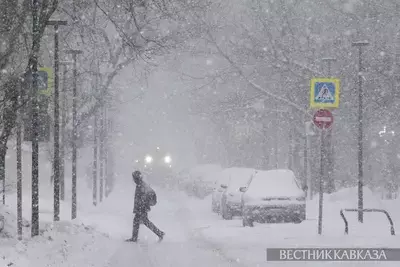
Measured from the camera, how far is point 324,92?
18.5 meters

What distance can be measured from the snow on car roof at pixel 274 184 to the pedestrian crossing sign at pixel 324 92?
3739mm

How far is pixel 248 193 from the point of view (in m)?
21.5

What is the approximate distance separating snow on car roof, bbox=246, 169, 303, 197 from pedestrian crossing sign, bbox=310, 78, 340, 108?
12.3ft

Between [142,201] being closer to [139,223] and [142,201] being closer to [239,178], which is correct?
[139,223]

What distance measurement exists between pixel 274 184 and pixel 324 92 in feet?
14.4

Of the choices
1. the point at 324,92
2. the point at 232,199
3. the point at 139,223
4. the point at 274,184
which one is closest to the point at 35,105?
the point at 139,223

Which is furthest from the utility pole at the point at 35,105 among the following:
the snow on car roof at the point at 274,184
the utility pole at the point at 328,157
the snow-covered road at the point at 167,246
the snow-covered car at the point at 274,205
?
the utility pole at the point at 328,157

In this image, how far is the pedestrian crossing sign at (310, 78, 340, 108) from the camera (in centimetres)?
1850

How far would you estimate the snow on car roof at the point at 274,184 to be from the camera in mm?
21266

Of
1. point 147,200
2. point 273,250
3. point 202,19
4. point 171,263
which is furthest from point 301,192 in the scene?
point 202,19

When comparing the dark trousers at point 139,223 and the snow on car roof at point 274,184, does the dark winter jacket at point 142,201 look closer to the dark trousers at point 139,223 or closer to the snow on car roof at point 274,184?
the dark trousers at point 139,223

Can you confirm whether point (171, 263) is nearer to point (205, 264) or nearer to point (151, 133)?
point (205, 264)

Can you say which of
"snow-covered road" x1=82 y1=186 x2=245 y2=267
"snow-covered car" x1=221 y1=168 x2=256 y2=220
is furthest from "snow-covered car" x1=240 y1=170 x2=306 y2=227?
"snow-covered car" x1=221 y1=168 x2=256 y2=220

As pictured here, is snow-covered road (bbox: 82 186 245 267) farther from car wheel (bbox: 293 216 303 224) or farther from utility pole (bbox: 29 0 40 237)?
car wheel (bbox: 293 216 303 224)
